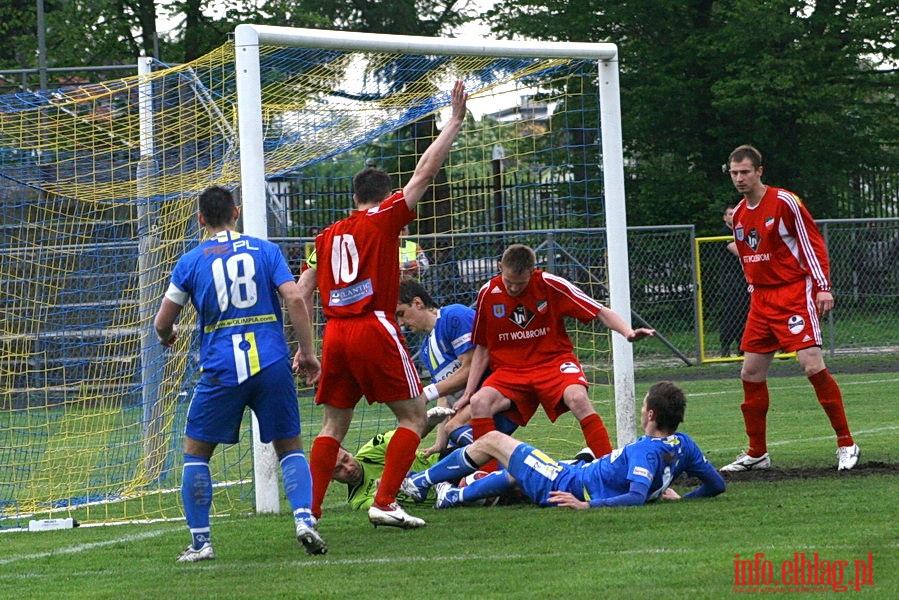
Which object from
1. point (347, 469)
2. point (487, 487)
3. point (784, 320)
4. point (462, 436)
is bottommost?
point (487, 487)

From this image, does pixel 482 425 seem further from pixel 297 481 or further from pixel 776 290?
pixel 776 290

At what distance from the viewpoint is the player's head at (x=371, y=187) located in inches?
274

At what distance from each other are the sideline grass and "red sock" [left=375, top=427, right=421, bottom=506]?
0.22 m

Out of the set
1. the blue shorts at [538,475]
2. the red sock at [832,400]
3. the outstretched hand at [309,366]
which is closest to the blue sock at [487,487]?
the blue shorts at [538,475]

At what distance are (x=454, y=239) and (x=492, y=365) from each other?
885cm

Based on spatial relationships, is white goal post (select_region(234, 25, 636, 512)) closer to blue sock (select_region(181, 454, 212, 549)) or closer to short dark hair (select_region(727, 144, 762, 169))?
short dark hair (select_region(727, 144, 762, 169))

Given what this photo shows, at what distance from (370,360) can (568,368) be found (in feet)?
6.07

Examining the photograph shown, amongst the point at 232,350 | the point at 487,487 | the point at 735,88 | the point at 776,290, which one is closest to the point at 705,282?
the point at 735,88

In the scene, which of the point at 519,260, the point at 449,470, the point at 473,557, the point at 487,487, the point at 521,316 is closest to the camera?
the point at 473,557

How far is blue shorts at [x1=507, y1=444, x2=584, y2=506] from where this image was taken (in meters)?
7.34

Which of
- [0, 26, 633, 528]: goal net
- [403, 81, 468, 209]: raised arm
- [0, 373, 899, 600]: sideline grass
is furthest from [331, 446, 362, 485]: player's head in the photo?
[403, 81, 468, 209]: raised arm

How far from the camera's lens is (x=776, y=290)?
877cm

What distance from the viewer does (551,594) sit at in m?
4.92

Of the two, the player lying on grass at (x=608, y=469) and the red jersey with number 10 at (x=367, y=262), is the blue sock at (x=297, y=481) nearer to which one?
the red jersey with number 10 at (x=367, y=262)
